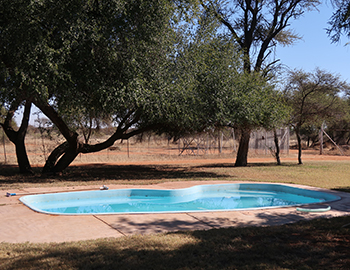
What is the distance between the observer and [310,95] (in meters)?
22.2

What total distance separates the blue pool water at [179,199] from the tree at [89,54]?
9.55ft

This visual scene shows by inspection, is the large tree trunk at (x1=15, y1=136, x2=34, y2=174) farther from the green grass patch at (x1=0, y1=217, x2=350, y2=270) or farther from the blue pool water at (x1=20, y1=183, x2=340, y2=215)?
the green grass patch at (x1=0, y1=217, x2=350, y2=270)

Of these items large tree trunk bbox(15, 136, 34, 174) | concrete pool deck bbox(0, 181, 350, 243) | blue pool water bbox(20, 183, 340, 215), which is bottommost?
blue pool water bbox(20, 183, 340, 215)

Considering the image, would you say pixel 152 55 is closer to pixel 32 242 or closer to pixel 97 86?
pixel 97 86

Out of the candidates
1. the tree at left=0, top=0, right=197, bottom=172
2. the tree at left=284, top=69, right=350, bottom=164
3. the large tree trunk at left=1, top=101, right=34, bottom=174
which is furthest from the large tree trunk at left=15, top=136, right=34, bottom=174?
the tree at left=284, top=69, right=350, bottom=164

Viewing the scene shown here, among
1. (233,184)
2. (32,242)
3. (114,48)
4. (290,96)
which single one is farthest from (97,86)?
(290,96)

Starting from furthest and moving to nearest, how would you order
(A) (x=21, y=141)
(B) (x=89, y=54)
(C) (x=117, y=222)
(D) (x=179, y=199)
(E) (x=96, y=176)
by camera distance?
(A) (x=21, y=141) < (E) (x=96, y=176) < (B) (x=89, y=54) < (D) (x=179, y=199) < (C) (x=117, y=222)

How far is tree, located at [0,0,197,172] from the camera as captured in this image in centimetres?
1086

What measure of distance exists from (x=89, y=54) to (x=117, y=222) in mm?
6684

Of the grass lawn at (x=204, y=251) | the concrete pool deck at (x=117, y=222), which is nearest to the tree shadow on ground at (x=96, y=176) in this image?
the concrete pool deck at (x=117, y=222)

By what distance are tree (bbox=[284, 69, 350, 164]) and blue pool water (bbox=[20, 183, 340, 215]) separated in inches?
399

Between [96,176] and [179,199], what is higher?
[96,176]

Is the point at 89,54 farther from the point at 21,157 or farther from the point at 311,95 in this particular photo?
the point at 311,95

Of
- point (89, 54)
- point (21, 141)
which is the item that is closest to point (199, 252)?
point (89, 54)
